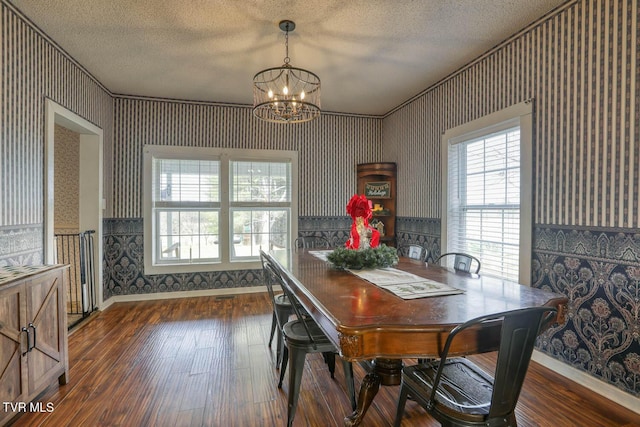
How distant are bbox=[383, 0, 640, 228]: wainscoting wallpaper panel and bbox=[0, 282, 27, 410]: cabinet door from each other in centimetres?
363

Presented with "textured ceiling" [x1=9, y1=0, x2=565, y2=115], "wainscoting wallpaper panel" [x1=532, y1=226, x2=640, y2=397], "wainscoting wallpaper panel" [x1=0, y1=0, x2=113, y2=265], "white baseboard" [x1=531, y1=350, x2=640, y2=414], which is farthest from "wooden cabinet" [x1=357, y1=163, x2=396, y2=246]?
"wainscoting wallpaper panel" [x1=0, y1=0, x2=113, y2=265]

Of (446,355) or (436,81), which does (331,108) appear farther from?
(446,355)

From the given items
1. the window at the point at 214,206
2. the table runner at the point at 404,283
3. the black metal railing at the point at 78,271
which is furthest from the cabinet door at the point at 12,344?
the window at the point at 214,206

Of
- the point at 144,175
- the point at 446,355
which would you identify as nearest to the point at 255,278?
the point at 144,175

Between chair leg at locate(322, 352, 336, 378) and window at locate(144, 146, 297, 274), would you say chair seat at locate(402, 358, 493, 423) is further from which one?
window at locate(144, 146, 297, 274)

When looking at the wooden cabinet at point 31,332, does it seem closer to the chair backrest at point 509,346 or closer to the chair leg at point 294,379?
the chair leg at point 294,379

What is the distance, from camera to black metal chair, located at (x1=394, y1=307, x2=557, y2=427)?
3.98ft

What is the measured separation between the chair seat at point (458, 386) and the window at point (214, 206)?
355 centimetres

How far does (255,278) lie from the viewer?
489 centimetres

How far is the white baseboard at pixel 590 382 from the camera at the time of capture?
6.83ft

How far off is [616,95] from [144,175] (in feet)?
16.0

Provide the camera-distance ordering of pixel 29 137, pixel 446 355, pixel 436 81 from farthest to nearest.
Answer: pixel 436 81 → pixel 29 137 → pixel 446 355

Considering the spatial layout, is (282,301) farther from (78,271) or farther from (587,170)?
(78,271)

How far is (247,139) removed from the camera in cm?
483
